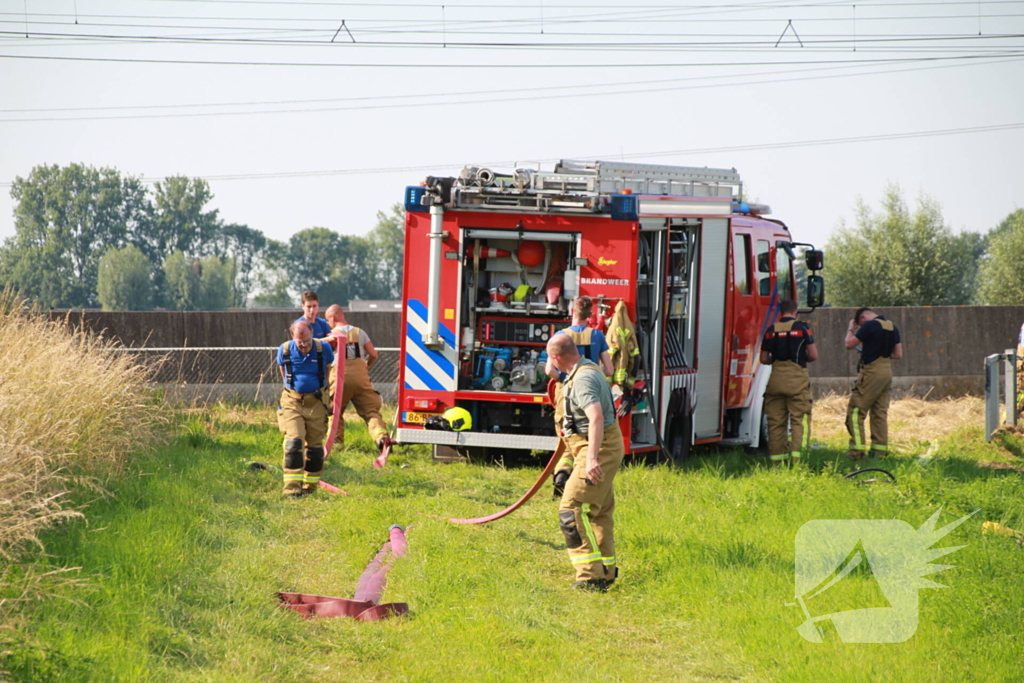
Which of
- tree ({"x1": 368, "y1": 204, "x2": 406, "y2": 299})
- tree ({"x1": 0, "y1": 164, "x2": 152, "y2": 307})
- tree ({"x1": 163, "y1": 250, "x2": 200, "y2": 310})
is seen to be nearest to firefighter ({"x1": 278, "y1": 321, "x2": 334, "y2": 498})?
tree ({"x1": 0, "y1": 164, "x2": 152, "y2": 307})

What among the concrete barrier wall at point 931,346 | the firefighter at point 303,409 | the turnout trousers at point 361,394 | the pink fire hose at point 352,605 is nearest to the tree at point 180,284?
the concrete barrier wall at point 931,346

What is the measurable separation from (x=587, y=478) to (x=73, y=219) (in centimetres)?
7292

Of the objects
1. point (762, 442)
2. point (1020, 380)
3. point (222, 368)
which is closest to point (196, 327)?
point (222, 368)

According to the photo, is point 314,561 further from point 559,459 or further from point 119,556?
point 559,459

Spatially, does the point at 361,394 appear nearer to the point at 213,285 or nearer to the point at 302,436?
the point at 302,436

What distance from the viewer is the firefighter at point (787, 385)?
1118 cm

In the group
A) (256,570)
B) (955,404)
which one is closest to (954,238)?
(955,404)

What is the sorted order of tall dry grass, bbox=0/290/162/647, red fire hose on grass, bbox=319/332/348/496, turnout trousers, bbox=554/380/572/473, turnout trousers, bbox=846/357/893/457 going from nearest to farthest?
tall dry grass, bbox=0/290/162/647 < turnout trousers, bbox=554/380/572/473 < red fire hose on grass, bbox=319/332/348/496 < turnout trousers, bbox=846/357/893/457

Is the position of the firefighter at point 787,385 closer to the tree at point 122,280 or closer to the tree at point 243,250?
the tree at point 122,280

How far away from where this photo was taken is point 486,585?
644cm

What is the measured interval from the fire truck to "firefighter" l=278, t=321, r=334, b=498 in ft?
4.59

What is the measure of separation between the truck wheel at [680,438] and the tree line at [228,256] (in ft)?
25.6

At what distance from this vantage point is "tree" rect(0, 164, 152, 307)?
6003 cm

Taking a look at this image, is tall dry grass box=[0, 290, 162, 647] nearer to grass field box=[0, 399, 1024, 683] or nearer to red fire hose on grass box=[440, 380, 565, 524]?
grass field box=[0, 399, 1024, 683]
